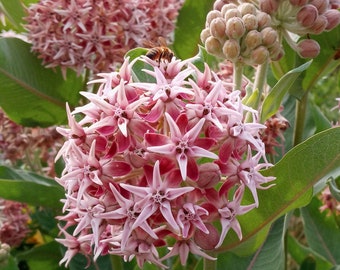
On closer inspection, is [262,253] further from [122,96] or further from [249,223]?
[122,96]

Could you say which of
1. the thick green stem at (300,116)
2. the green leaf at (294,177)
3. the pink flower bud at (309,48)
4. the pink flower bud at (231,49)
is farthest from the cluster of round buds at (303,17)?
the thick green stem at (300,116)

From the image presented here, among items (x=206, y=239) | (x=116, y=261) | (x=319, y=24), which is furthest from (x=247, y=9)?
(x=116, y=261)

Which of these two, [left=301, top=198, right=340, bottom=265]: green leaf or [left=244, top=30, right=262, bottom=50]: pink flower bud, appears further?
[left=301, top=198, right=340, bottom=265]: green leaf

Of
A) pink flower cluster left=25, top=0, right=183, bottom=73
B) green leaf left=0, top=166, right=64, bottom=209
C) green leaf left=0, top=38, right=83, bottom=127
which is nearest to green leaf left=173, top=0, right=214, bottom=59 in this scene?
pink flower cluster left=25, top=0, right=183, bottom=73

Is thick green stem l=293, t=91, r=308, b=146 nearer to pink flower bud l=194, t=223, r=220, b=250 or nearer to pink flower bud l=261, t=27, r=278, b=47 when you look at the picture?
pink flower bud l=261, t=27, r=278, b=47

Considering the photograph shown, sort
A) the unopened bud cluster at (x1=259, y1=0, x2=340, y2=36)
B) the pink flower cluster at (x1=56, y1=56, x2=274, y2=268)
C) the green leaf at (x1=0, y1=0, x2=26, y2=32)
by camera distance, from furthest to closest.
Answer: the green leaf at (x1=0, y1=0, x2=26, y2=32)
the unopened bud cluster at (x1=259, y1=0, x2=340, y2=36)
the pink flower cluster at (x1=56, y1=56, x2=274, y2=268)

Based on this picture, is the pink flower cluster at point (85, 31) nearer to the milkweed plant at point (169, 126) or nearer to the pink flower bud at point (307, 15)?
the milkweed plant at point (169, 126)

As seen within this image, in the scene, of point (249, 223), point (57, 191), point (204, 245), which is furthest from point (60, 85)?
point (204, 245)

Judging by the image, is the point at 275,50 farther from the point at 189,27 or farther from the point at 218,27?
the point at 189,27
